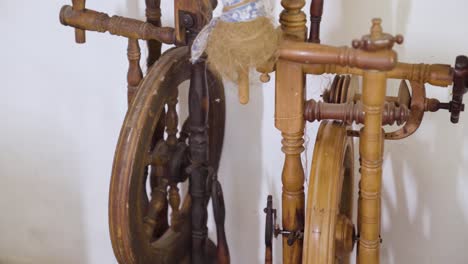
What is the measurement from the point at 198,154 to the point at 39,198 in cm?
71

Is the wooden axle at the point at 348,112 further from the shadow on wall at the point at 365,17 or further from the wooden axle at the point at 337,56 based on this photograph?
the shadow on wall at the point at 365,17

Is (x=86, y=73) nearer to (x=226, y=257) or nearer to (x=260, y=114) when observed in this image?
(x=260, y=114)

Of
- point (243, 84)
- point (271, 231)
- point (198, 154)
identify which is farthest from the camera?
point (198, 154)

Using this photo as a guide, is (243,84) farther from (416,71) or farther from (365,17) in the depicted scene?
(365,17)

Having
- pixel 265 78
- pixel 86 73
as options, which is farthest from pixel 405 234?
pixel 86 73

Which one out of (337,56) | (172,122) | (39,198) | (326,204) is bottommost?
(39,198)

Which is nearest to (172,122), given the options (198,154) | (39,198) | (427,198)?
(198,154)

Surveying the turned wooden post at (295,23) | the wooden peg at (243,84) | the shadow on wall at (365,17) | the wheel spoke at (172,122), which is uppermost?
the shadow on wall at (365,17)

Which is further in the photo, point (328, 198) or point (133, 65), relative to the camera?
point (133, 65)

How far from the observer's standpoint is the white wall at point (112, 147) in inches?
53.3

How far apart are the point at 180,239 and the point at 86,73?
498mm

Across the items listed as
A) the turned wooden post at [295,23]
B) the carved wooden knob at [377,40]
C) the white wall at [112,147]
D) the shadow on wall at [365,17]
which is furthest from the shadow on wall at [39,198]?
the carved wooden knob at [377,40]

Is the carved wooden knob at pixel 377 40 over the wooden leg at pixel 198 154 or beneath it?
over

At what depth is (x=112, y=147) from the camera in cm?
171
